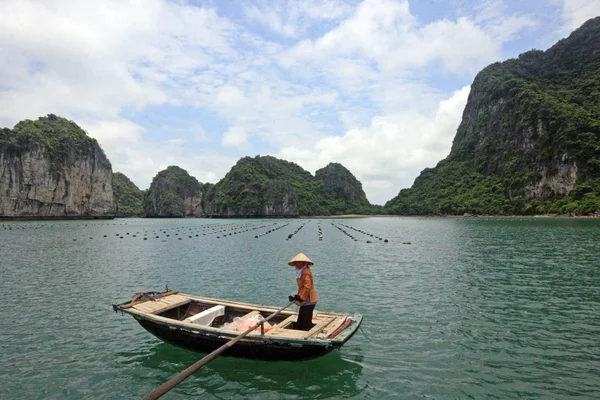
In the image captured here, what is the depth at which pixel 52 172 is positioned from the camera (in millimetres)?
119938

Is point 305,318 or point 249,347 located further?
point 305,318

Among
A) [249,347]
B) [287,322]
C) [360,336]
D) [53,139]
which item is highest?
[53,139]

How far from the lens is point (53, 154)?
121625 mm

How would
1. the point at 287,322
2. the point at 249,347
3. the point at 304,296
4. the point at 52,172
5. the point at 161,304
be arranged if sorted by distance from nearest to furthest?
the point at 249,347
the point at 304,296
the point at 287,322
the point at 161,304
the point at 52,172

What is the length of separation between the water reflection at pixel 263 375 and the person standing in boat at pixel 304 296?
104cm

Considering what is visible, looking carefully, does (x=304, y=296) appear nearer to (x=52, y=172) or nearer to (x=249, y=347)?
(x=249, y=347)

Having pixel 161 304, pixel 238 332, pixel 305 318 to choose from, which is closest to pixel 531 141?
pixel 305 318

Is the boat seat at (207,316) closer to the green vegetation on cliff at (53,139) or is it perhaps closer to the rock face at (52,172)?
the rock face at (52,172)

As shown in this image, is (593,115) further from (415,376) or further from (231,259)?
(415,376)

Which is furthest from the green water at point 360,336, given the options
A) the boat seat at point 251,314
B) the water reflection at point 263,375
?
the boat seat at point 251,314

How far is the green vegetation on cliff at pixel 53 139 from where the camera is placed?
113m

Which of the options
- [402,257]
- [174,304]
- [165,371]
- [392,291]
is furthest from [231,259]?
[165,371]

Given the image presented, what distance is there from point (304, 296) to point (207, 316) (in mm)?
3697

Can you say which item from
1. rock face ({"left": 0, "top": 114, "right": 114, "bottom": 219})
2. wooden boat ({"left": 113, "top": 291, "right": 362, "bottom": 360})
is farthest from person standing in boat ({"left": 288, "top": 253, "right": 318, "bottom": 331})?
rock face ({"left": 0, "top": 114, "right": 114, "bottom": 219})
